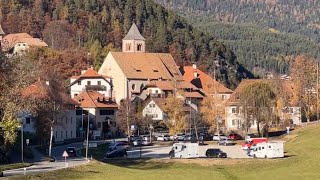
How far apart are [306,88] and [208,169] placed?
7102 cm

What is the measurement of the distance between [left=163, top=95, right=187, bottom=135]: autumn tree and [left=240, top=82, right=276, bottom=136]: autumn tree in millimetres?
9630

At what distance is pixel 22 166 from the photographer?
197ft

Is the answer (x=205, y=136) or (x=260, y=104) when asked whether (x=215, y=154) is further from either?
(x=205, y=136)

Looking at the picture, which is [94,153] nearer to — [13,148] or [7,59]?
[13,148]

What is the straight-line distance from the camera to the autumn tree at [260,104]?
106 meters

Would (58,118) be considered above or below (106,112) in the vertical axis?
below

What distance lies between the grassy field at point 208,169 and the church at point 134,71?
222ft

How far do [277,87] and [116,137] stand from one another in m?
28.8

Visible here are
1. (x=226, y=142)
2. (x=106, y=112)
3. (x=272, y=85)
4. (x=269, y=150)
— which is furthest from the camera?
(x=106, y=112)

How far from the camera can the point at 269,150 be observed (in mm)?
75000

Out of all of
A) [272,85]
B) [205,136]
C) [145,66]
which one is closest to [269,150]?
[205,136]

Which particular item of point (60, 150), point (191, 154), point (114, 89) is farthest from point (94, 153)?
point (114, 89)

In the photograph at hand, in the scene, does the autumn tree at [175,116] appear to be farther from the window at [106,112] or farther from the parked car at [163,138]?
the window at [106,112]

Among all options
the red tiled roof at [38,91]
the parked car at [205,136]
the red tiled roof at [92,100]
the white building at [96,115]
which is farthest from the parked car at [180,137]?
the red tiled roof at [38,91]
